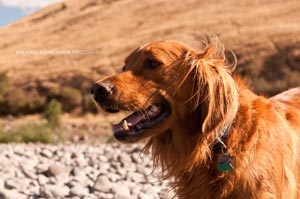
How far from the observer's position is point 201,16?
5834 centimetres

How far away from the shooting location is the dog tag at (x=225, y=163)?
14.7 ft

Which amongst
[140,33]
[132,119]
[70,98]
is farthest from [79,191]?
[140,33]

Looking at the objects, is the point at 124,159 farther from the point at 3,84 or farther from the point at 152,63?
the point at 3,84

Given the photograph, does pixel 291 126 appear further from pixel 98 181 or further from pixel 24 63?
pixel 24 63

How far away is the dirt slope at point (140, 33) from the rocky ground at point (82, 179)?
20.6 m

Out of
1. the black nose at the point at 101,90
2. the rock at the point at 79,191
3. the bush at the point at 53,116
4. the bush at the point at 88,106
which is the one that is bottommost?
the bush at the point at 88,106

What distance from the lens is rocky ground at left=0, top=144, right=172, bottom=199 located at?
7508 mm

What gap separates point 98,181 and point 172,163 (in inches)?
131

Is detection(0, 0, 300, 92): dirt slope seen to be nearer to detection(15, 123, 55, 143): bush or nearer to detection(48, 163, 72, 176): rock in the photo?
detection(15, 123, 55, 143): bush

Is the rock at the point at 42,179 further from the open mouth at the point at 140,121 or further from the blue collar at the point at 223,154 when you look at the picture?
the blue collar at the point at 223,154

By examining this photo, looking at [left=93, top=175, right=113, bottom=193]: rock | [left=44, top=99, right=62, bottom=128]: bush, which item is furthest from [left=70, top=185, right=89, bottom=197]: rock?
[left=44, top=99, right=62, bottom=128]: bush

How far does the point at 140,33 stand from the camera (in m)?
57.2

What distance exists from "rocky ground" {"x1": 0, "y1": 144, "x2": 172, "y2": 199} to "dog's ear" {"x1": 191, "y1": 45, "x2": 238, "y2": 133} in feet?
4.07

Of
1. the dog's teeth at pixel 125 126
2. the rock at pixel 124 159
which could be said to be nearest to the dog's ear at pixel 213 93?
the dog's teeth at pixel 125 126
